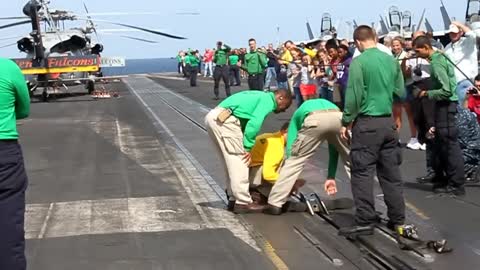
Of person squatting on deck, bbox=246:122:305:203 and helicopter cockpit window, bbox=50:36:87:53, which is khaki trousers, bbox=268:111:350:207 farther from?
helicopter cockpit window, bbox=50:36:87:53

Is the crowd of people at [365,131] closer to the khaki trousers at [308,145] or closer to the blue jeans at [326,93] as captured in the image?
the khaki trousers at [308,145]

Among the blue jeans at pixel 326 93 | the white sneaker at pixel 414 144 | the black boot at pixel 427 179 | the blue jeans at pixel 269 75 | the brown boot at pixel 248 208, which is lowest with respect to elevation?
the blue jeans at pixel 269 75

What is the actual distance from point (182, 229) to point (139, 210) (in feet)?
3.57

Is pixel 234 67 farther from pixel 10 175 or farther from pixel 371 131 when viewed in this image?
pixel 10 175

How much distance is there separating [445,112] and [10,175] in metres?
5.30

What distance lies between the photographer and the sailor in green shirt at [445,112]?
27.3 ft

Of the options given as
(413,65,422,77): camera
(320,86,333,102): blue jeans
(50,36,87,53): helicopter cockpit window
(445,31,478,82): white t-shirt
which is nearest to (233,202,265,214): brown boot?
(413,65,422,77): camera

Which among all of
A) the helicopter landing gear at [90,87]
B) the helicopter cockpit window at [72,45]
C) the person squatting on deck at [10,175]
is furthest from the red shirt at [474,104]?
the helicopter cockpit window at [72,45]

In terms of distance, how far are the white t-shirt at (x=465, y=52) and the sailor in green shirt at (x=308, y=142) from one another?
3.32 m

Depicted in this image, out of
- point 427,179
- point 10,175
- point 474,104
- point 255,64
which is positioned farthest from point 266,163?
point 255,64

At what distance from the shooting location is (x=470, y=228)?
23.3 feet

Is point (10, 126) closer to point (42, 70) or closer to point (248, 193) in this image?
point (248, 193)

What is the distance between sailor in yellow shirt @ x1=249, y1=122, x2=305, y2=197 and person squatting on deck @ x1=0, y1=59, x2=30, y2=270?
3567mm

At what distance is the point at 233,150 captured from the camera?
26.0 feet
